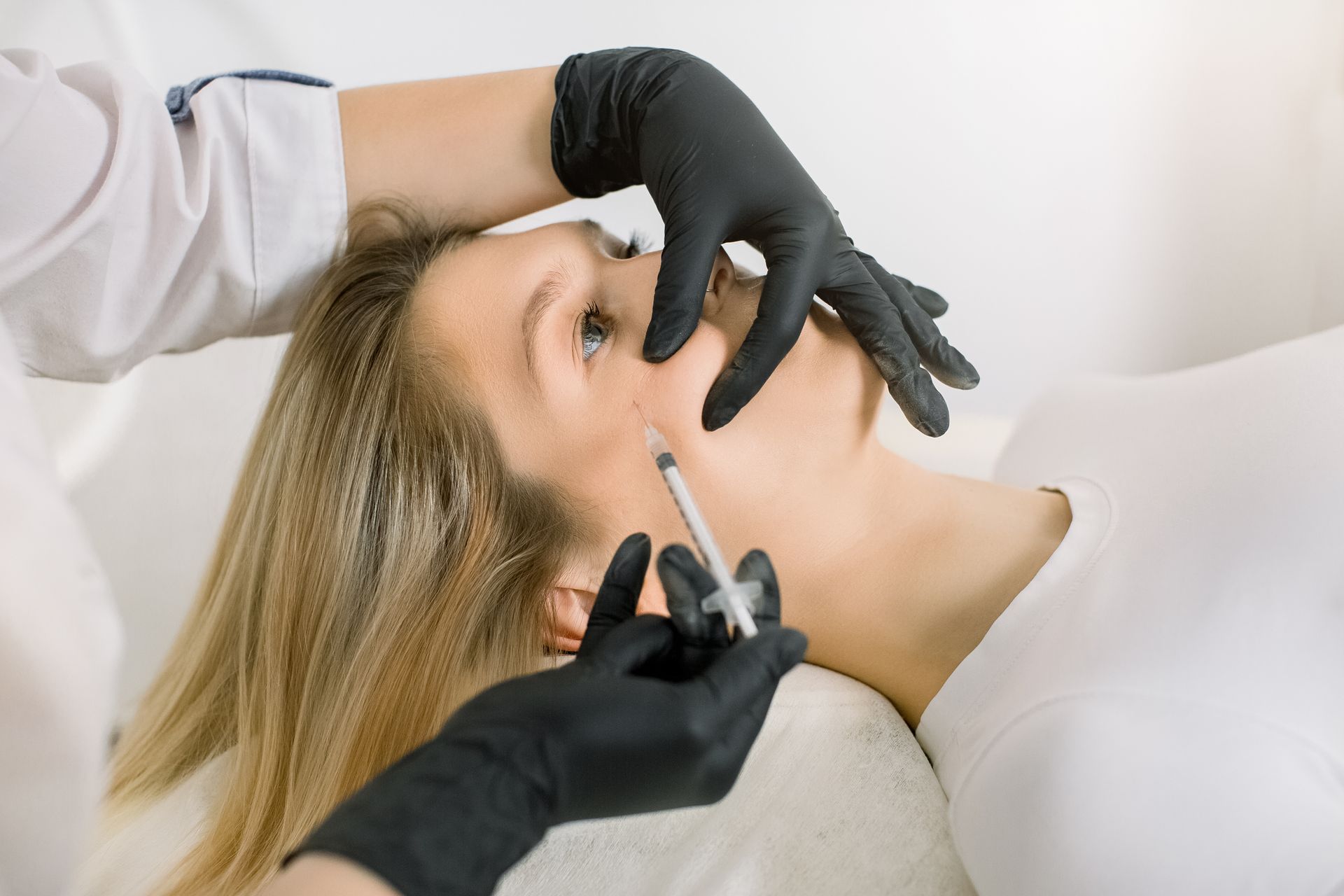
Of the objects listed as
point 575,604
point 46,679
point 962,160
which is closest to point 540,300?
point 575,604

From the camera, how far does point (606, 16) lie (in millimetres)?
1585

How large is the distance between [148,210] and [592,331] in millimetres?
587

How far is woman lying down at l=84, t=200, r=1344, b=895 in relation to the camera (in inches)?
36.5

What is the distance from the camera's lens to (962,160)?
1.67 m

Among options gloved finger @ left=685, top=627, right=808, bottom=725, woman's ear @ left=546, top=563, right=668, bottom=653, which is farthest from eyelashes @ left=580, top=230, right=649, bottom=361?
gloved finger @ left=685, top=627, right=808, bottom=725

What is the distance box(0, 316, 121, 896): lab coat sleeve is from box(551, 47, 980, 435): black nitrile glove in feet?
1.85

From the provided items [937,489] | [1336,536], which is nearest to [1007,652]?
[937,489]

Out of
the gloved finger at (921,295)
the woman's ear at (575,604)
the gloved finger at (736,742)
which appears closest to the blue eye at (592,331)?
the woman's ear at (575,604)

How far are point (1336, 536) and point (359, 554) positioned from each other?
1.08 metres

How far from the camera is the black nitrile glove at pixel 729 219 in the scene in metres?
1.00

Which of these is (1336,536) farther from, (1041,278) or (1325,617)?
(1041,278)

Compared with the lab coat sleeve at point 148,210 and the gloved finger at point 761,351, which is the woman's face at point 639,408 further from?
the lab coat sleeve at point 148,210

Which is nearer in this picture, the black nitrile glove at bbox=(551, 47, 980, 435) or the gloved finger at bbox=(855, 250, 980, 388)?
the black nitrile glove at bbox=(551, 47, 980, 435)

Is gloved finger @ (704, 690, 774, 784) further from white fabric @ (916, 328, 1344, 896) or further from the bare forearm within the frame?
the bare forearm
